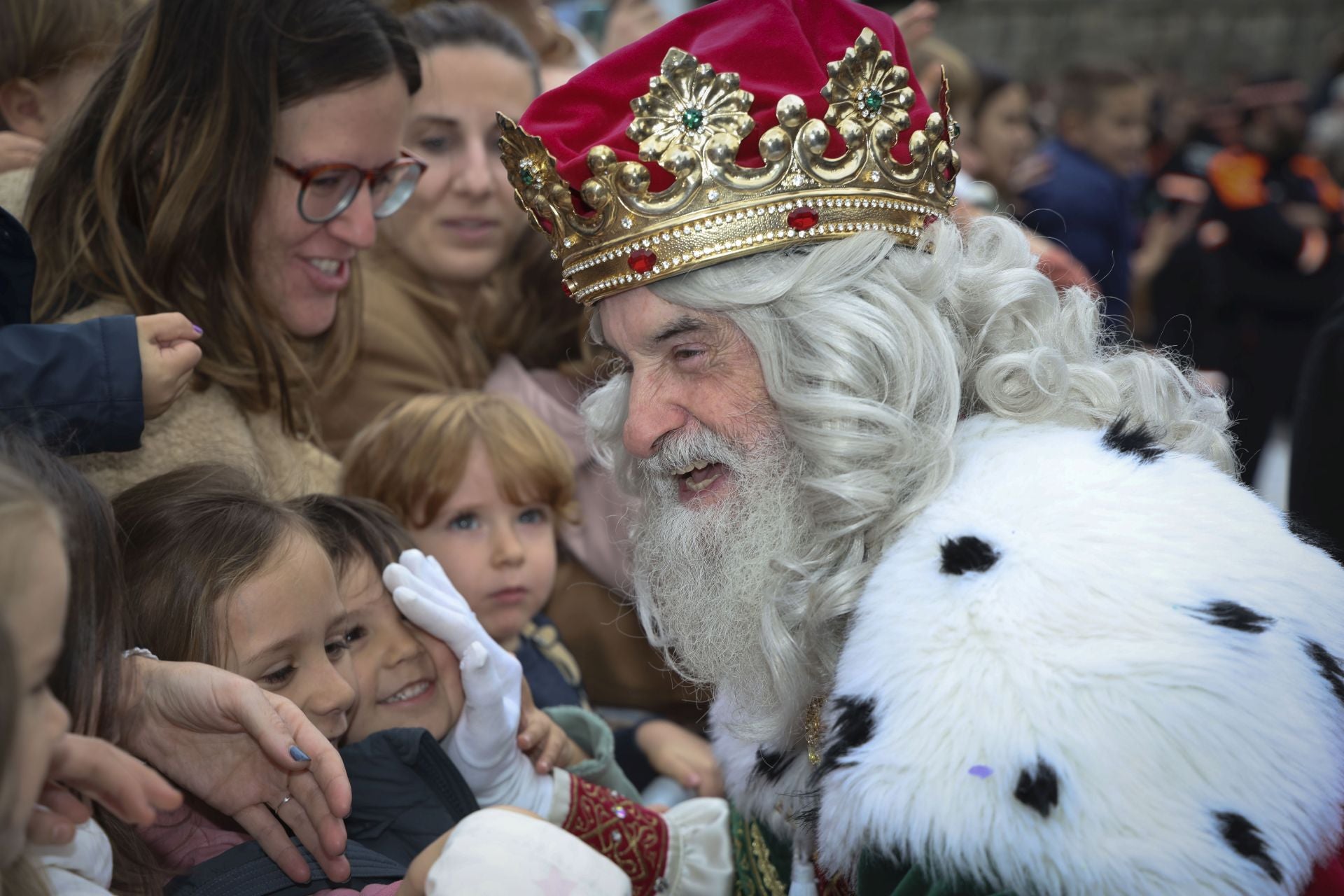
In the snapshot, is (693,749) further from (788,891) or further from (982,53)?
(982,53)

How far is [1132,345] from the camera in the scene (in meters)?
2.36

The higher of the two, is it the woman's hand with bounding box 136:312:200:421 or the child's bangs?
the woman's hand with bounding box 136:312:200:421

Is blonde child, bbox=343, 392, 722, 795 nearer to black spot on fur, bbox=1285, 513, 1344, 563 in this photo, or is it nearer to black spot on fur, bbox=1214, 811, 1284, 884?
black spot on fur, bbox=1285, 513, 1344, 563

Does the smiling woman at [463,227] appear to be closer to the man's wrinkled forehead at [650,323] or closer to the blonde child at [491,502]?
the blonde child at [491,502]

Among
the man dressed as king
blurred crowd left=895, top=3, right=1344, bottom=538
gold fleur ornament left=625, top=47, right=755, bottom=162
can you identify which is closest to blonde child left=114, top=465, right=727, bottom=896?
the man dressed as king

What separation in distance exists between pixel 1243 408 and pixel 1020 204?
2168mm

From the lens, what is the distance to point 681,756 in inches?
123

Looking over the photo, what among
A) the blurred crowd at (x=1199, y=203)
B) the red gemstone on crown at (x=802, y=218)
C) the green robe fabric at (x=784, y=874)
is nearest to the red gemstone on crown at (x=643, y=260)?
the red gemstone on crown at (x=802, y=218)

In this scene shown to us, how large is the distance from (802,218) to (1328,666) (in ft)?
3.17

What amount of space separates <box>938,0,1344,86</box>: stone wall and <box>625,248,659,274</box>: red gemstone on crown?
16277mm

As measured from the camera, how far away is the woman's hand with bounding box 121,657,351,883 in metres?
1.68

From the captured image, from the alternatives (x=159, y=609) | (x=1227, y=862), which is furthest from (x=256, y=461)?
(x=1227, y=862)

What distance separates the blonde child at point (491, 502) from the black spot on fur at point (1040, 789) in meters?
1.68

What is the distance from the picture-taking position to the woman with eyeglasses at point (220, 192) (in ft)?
7.93
